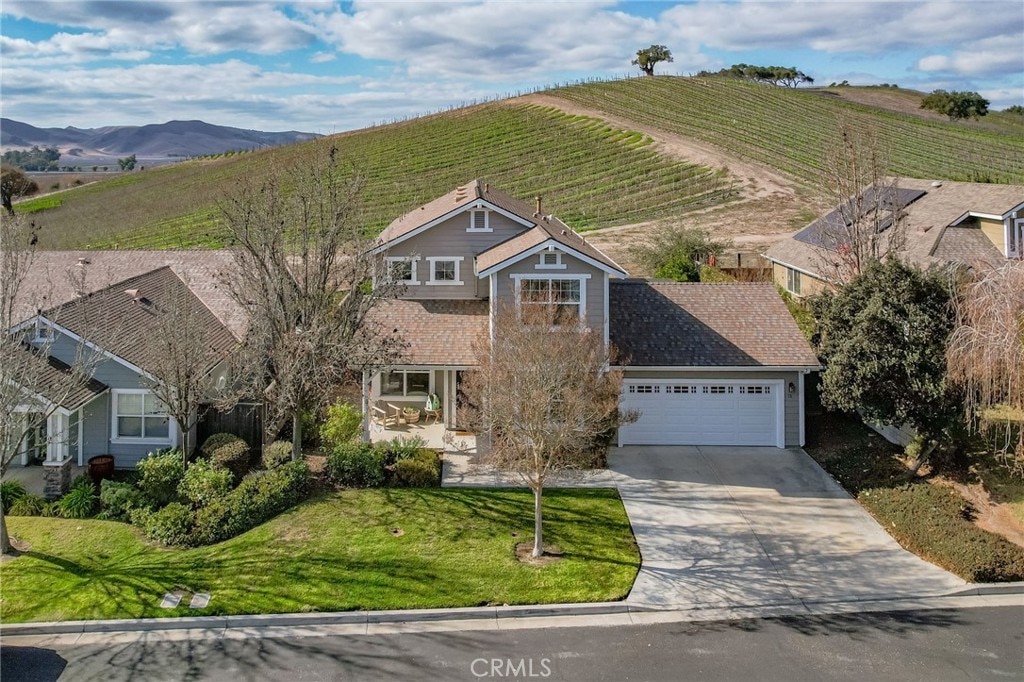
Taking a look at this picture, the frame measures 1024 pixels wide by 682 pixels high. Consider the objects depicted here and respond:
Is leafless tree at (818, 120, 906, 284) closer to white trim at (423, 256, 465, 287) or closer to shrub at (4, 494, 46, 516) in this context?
white trim at (423, 256, 465, 287)

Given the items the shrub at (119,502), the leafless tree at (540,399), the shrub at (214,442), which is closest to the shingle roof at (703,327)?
the leafless tree at (540,399)

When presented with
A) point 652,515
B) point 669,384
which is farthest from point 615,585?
point 669,384

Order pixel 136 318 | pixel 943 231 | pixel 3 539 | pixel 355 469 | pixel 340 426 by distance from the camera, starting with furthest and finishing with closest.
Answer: pixel 943 231 < pixel 136 318 < pixel 340 426 < pixel 355 469 < pixel 3 539

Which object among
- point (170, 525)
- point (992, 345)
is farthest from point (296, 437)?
point (992, 345)

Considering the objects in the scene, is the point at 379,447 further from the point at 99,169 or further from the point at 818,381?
the point at 99,169

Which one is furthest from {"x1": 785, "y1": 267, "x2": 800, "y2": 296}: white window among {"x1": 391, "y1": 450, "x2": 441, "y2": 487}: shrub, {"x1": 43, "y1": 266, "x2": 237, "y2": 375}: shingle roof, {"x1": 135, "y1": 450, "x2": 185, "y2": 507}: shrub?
{"x1": 135, "y1": 450, "x2": 185, "y2": 507}: shrub

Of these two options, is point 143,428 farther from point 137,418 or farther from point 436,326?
point 436,326

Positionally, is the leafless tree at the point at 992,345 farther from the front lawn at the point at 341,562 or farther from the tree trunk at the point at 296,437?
the tree trunk at the point at 296,437

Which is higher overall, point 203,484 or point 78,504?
point 203,484
